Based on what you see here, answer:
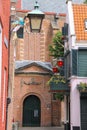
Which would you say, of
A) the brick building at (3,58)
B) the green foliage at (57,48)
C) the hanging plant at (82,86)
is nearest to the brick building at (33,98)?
the green foliage at (57,48)

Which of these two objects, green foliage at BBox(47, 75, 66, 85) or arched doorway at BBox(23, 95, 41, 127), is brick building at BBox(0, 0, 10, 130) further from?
arched doorway at BBox(23, 95, 41, 127)

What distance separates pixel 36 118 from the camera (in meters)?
38.4

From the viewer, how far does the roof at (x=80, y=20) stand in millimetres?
24906

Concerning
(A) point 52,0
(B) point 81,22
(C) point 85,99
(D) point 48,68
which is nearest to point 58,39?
(D) point 48,68

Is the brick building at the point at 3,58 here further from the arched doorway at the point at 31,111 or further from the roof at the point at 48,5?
the roof at the point at 48,5

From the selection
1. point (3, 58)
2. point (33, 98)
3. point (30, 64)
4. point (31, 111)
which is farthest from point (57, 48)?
point (3, 58)

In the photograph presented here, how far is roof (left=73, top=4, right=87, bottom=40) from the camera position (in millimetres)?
24906

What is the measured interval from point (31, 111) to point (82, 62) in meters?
15.7

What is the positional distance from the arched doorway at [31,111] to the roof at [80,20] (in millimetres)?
15020

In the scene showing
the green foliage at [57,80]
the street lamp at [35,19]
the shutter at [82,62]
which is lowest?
Answer: the green foliage at [57,80]

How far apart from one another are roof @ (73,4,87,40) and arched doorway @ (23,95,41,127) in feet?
49.3

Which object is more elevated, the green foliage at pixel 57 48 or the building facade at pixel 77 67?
the green foliage at pixel 57 48

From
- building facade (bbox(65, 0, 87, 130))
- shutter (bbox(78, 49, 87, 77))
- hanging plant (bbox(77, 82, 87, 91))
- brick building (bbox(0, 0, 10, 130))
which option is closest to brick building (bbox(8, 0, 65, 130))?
building facade (bbox(65, 0, 87, 130))

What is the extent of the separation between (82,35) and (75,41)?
2.51 feet
